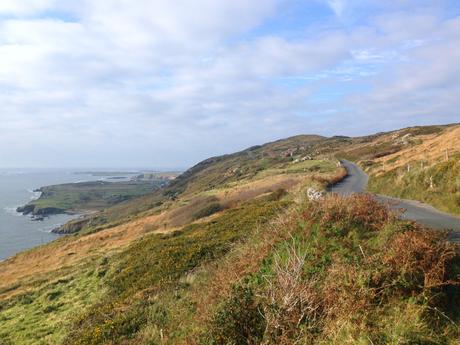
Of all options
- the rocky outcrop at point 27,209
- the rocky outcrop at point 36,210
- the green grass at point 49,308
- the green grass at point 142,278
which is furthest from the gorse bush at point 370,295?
the rocky outcrop at point 27,209

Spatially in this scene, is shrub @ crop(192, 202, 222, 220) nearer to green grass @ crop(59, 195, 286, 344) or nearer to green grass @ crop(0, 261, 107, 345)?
green grass @ crop(59, 195, 286, 344)

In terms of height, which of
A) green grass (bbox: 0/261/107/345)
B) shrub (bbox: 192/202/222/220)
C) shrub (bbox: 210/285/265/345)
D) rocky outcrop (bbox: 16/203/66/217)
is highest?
shrub (bbox: 210/285/265/345)

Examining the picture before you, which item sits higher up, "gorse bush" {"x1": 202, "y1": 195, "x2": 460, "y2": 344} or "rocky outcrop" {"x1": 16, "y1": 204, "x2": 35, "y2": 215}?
"gorse bush" {"x1": 202, "y1": 195, "x2": 460, "y2": 344}

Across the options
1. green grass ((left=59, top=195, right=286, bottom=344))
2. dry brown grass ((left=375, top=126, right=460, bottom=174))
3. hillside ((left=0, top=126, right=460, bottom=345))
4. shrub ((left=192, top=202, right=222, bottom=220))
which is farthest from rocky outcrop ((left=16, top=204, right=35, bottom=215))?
hillside ((left=0, top=126, right=460, bottom=345))

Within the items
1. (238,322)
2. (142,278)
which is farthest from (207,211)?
(238,322)

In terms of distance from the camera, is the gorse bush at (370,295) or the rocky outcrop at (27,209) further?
the rocky outcrop at (27,209)

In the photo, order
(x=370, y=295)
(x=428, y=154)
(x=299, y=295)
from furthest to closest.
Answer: (x=428, y=154) < (x=299, y=295) < (x=370, y=295)

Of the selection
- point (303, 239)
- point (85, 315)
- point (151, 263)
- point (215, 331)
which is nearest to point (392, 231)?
point (303, 239)

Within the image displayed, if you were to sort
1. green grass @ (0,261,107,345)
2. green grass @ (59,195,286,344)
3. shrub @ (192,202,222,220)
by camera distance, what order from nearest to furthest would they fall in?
green grass @ (59,195,286,344), green grass @ (0,261,107,345), shrub @ (192,202,222,220)

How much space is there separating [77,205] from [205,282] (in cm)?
18577

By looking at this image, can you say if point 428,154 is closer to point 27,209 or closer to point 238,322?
point 238,322

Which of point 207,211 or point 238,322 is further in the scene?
point 207,211

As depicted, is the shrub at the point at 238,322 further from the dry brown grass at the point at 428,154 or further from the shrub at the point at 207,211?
the shrub at the point at 207,211

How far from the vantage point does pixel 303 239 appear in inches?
420
